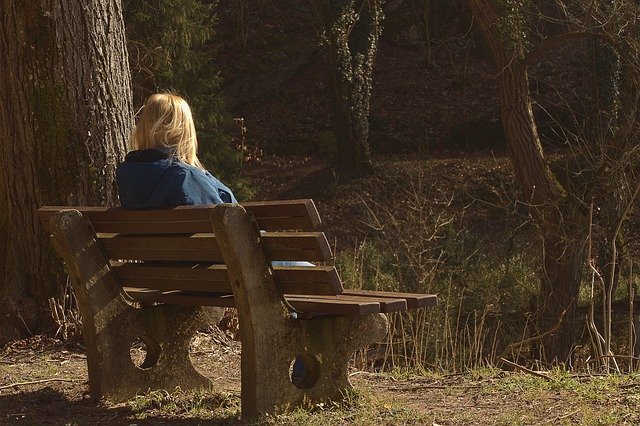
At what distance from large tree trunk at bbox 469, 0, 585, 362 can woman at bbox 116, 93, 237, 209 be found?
7900mm

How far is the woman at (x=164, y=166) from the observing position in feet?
17.7

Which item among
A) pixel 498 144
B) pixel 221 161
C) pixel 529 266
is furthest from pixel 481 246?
pixel 498 144

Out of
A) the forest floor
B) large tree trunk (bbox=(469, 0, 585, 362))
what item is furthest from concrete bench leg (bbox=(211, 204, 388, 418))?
large tree trunk (bbox=(469, 0, 585, 362))

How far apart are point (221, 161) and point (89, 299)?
1355cm

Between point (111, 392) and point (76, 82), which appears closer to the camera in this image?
point (111, 392)

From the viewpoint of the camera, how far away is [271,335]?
486 cm

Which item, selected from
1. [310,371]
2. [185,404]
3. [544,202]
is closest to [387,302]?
[310,371]

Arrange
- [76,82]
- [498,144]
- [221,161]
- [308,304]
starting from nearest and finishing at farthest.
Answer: [308,304]
[76,82]
[221,161]
[498,144]

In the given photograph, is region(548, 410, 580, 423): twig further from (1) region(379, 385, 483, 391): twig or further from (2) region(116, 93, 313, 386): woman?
(2) region(116, 93, 313, 386): woman

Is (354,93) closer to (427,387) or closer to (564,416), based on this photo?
(427,387)

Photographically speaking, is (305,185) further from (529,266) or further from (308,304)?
(308,304)

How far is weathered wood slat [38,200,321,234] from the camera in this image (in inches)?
178

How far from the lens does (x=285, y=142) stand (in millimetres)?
25781

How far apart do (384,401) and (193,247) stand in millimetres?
1177
